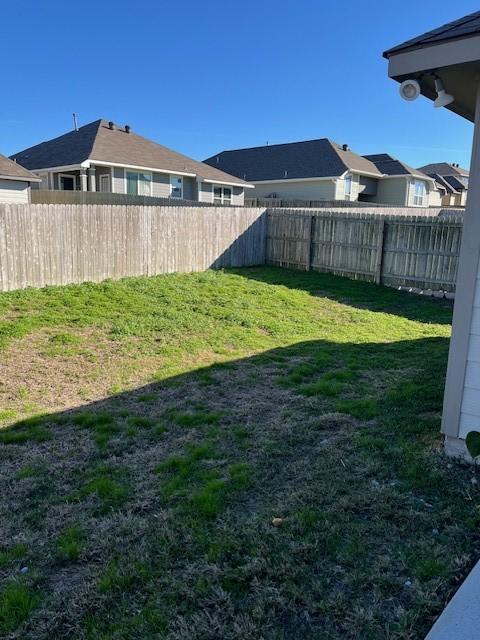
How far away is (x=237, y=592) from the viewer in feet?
7.56

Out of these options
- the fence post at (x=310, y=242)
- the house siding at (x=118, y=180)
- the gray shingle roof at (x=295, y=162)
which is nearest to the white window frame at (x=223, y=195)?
the gray shingle roof at (x=295, y=162)

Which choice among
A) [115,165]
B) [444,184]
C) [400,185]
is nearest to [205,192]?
[115,165]

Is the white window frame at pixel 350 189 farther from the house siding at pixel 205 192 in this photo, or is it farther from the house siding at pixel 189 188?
the house siding at pixel 189 188

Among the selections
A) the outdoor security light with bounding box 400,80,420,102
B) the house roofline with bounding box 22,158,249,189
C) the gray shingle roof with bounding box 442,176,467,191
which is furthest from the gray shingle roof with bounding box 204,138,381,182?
the outdoor security light with bounding box 400,80,420,102

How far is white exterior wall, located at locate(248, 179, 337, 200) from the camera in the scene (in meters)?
30.9

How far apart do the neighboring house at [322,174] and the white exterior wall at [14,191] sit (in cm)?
1857

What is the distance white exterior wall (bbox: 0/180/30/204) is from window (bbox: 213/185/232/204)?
12.2 metres

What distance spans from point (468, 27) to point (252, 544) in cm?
344

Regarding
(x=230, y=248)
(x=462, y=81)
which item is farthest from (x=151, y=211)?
(x=462, y=81)

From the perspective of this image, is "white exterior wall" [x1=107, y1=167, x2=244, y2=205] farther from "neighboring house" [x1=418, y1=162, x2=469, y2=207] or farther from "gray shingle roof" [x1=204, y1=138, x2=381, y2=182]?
"neighboring house" [x1=418, y1=162, x2=469, y2=207]

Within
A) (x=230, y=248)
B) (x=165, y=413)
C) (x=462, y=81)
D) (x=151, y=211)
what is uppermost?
(x=462, y=81)

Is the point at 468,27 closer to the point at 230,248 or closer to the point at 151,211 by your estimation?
the point at 151,211

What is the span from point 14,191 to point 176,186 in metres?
10.3

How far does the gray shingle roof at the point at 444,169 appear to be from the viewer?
52.7m
